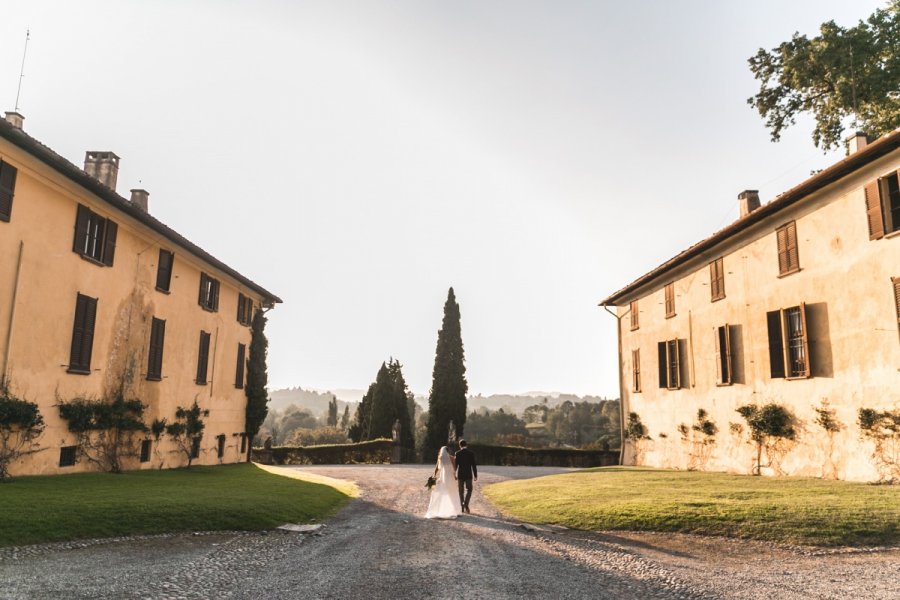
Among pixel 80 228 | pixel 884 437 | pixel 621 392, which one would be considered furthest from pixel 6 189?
pixel 621 392

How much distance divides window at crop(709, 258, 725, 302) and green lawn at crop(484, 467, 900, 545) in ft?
23.8

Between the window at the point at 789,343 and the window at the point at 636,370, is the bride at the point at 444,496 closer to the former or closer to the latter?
the window at the point at 789,343

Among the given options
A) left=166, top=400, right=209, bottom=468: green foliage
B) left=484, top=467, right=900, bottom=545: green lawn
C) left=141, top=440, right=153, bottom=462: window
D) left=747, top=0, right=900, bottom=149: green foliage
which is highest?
left=747, top=0, right=900, bottom=149: green foliage

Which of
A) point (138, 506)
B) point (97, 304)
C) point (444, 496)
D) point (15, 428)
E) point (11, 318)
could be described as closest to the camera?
point (138, 506)

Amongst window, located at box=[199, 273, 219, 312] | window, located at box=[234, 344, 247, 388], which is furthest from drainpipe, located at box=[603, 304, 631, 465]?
window, located at box=[199, 273, 219, 312]

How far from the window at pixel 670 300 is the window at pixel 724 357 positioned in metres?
3.97

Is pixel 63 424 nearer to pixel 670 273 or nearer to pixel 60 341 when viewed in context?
pixel 60 341

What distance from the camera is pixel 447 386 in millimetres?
43188

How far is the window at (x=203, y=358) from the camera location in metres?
24.4

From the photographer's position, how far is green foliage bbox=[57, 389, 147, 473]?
54.1ft

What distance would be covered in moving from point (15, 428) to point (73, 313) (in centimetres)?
340

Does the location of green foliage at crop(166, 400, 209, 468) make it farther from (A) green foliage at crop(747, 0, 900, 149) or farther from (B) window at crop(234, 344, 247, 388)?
(A) green foliage at crop(747, 0, 900, 149)

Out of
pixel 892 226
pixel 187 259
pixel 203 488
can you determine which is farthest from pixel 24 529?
pixel 892 226

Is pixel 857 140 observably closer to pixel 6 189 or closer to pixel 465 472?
pixel 465 472
